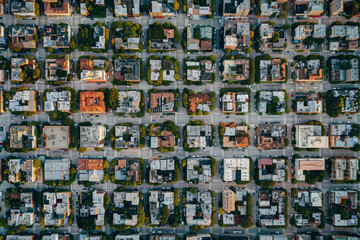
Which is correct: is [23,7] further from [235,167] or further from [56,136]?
[235,167]

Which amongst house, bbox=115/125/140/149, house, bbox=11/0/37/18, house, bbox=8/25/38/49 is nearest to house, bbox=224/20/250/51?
house, bbox=115/125/140/149

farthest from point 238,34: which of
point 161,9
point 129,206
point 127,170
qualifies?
point 129,206

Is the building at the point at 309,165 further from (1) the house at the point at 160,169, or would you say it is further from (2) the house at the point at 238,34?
(2) the house at the point at 238,34

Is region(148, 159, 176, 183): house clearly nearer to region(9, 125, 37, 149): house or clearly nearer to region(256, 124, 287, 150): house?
region(256, 124, 287, 150): house

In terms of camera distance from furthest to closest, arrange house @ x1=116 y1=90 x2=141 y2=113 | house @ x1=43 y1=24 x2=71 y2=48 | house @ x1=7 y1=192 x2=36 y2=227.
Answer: house @ x1=116 y1=90 x2=141 y2=113 → house @ x1=43 y1=24 x2=71 y2=48 → house @ x1=7 y1=192 x2=36 y2=227

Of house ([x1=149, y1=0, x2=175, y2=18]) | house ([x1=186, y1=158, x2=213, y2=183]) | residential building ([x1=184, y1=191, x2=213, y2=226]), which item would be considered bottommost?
residential building ([x1=184, y1=191, x2=213, y2=226])

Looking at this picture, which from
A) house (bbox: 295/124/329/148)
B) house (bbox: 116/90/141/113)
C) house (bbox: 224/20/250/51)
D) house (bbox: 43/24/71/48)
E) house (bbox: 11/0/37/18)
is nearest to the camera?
house (bbox: 11/0/37/18)

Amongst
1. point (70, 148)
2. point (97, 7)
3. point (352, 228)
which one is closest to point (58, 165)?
point (70, 148)
